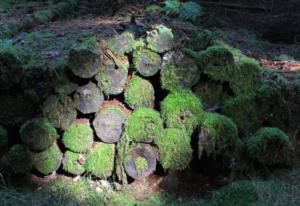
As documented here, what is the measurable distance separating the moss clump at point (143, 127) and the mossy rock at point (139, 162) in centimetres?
12

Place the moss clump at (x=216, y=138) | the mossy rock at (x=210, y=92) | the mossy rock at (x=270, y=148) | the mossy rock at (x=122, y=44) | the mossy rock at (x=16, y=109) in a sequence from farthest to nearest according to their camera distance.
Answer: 1. the mossy rock at (x=210, y=92)
2. the mossy rock at (x=122, y=44)
3. the mossy rock at (x=16, y=109)
4. the mossy rock at (x=270, y=148)
5. the moss clump at (x=216, y=138)

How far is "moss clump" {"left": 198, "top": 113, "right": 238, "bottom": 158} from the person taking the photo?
530cm

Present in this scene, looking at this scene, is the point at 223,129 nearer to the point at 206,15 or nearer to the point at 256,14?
the point at 206,15

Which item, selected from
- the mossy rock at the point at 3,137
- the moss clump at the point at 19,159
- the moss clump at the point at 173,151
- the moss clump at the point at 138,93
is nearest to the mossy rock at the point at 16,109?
the mossy rock at the point at 3,137

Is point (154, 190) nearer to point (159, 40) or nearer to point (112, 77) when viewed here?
point (112, 77)

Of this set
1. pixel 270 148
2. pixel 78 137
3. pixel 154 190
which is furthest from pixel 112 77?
pixel 270 148

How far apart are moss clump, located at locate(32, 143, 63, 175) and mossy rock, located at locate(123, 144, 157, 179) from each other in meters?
0.83

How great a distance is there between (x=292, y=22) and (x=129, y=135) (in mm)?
8075

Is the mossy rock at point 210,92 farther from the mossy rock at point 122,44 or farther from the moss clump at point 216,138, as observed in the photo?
the mossy rock at point 122,44

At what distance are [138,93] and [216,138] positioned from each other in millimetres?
1065

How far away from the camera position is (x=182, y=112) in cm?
551

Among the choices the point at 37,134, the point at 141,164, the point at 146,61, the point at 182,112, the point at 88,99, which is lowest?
the point at 141,164

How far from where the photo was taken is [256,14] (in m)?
13.4

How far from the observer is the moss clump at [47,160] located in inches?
214
